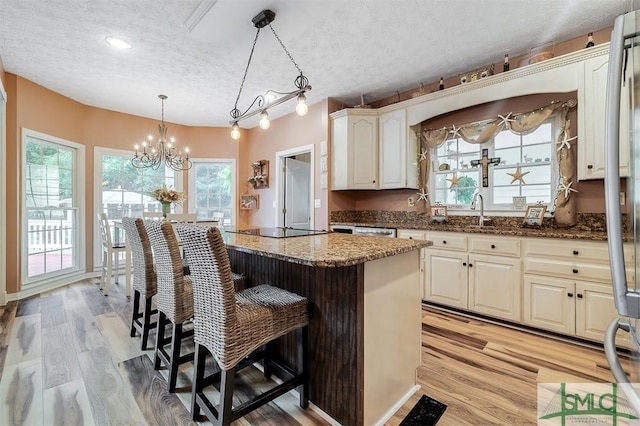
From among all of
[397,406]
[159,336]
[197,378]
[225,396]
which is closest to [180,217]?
[159,336]

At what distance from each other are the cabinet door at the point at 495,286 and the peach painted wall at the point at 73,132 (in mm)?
4505

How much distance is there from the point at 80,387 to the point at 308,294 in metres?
1.52

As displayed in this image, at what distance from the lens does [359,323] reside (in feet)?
4.52

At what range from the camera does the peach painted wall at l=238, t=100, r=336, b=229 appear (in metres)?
4.19

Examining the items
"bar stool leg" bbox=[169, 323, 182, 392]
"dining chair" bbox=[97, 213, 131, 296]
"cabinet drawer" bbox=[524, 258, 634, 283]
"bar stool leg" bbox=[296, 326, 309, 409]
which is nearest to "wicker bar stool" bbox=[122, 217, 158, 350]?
"bar stool leg" bbox=[169, 323, 182, 392]

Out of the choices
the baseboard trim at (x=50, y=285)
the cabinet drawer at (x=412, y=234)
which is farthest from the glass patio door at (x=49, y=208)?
the cabinet drawer at (x=412, y=234)

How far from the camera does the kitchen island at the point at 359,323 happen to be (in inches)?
54.4

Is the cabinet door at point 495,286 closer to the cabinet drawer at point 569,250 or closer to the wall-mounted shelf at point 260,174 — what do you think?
the cabinet drawer at point 569,250

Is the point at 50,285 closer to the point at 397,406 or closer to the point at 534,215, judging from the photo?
the point at 397,406

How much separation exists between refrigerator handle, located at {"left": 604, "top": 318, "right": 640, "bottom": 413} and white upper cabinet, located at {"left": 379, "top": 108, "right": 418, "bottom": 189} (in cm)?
300

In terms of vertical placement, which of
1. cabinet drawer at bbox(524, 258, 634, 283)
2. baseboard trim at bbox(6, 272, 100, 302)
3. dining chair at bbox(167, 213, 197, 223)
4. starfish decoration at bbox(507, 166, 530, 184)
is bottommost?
baseboard trim at bbox(6, 272, 100, 302)

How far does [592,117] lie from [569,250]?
114 cm

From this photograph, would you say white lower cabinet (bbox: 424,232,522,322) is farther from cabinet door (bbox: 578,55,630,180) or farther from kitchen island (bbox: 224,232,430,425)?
kitchen island (bbox: 224,232,430,425)

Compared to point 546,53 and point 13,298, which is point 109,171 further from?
point 546,53
